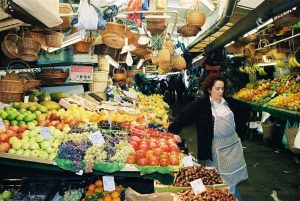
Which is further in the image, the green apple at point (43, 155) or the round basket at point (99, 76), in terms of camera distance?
the round basket at point (99, 76)

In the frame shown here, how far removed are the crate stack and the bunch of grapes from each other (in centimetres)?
460

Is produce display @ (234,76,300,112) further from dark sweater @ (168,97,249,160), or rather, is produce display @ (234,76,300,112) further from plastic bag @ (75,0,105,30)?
plastic bag @ (75,0,105,30)

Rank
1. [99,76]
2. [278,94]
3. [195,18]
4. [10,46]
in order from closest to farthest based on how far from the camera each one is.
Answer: [10,46]
[195,18]
[99,76]
[278,94]

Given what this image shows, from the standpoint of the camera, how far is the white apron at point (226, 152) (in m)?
4.58

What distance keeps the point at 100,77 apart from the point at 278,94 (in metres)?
7.06

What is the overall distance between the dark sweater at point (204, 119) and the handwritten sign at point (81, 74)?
150 inches

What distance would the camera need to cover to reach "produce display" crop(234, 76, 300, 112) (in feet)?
33.1

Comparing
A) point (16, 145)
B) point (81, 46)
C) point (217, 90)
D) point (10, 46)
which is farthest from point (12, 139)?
point (81, 46)

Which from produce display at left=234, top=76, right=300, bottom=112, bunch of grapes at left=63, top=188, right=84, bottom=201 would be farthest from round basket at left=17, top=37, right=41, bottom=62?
produce display at left=234, top=76, right=300, bottom=112

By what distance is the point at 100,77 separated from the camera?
347 inches

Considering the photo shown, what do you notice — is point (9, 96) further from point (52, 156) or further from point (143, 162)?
point (143, 162)

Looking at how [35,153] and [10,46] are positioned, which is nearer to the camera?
[35,153]

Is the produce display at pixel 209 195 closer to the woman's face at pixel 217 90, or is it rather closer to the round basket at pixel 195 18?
the woman's face at pixel 217 90

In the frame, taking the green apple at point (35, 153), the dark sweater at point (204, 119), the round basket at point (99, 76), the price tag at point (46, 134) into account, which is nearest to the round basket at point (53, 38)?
the price tag at point (46, 134)
